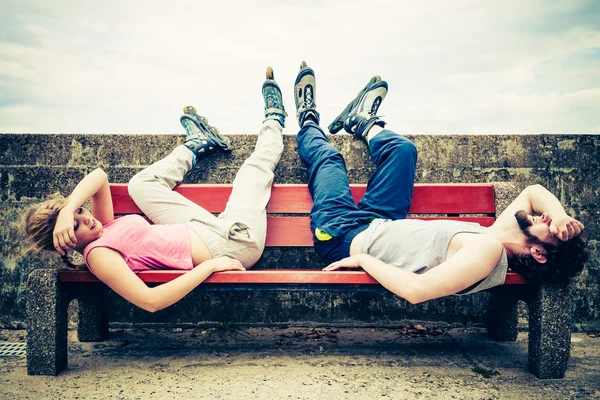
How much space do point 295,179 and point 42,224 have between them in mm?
1894

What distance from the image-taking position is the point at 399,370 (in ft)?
8.52

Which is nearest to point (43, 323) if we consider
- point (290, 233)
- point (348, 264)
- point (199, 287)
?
point (199, 287)

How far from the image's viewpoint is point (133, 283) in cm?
228

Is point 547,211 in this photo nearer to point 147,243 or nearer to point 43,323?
point 147,243

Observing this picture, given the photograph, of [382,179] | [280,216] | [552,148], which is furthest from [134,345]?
[552,148]

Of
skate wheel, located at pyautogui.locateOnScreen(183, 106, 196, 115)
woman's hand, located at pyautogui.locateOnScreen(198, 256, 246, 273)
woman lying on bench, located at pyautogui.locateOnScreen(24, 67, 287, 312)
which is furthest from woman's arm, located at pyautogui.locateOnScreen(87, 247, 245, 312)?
skate wheel, located at pyautogui.locateOnScreen(183, 106, 196, 115)

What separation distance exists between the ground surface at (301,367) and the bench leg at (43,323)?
0.09 m

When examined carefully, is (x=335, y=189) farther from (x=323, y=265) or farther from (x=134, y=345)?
(x=134, y=345)

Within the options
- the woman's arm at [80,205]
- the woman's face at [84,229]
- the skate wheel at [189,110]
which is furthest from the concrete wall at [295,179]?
the woman's face at [84,229]

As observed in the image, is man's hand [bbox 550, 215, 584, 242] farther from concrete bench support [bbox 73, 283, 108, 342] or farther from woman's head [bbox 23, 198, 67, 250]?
concrete bench support [bbox 73, 283, 108, 342]

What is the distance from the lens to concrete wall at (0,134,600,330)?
11.3 feet

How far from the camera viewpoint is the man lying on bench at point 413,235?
2.21 meters

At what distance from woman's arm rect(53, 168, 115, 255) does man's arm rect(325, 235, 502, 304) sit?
180cm

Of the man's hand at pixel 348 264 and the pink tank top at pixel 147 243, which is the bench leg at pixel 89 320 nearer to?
the pink tank top at pixel 147 243
